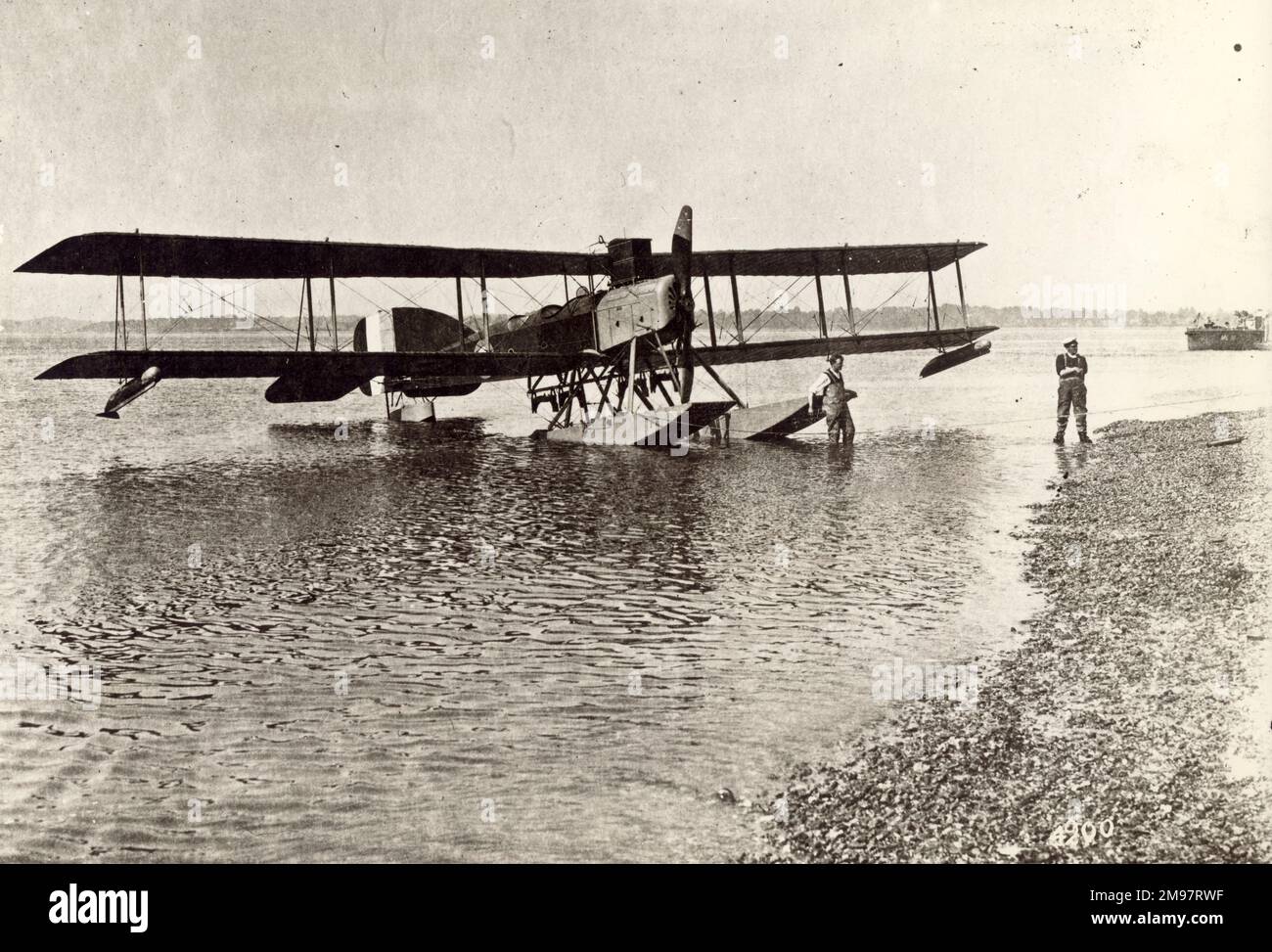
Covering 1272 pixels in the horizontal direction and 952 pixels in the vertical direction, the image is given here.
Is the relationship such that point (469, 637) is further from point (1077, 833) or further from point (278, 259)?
point (278, 259)

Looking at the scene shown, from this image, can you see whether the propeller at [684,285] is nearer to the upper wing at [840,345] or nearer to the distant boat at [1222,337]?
the upper wing at [840,345]

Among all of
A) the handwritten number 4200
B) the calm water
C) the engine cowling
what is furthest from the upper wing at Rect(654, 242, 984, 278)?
the handwritten number 4200

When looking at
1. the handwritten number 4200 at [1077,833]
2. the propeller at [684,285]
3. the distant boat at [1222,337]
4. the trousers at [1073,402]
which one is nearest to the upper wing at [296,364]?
the propeller at [684,285]

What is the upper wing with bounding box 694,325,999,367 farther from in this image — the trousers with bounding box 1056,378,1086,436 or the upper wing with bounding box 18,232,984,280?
the trousers with bounding box 1056,378,1086,436

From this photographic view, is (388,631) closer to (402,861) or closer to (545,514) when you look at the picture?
(402,861)
